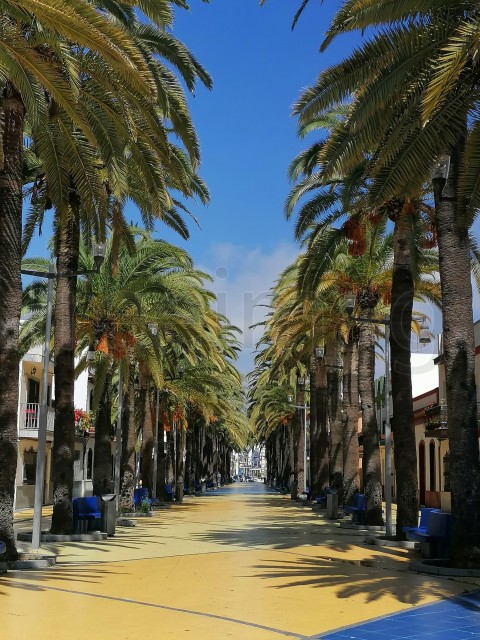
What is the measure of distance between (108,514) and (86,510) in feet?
1.80

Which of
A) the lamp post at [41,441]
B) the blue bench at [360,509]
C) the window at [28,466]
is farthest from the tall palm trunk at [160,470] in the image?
the lamp post at [41,441]

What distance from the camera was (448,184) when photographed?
14672 millimetres

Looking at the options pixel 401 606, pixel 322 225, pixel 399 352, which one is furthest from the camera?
pixel 322 225

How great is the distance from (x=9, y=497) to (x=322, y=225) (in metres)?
11.3

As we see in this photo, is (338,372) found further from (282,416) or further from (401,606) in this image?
(282,416)

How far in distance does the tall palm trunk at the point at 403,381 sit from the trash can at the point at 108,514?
686 cm

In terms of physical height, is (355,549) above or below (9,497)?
below

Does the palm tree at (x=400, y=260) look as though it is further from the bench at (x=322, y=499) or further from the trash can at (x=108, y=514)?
the bench at (x=322, y=499)

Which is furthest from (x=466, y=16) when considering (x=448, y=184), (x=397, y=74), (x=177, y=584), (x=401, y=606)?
(x=177, y=584)

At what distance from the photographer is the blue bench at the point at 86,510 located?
65.3 ft

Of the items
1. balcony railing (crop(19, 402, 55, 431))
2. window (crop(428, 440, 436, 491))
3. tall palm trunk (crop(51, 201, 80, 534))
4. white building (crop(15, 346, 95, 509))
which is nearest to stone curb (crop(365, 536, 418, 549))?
tall palm trunk (crop(51, 201, 80, 534))

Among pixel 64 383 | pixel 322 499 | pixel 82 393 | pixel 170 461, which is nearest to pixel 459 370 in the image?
pixel 64 383

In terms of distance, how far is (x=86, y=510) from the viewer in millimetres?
20359

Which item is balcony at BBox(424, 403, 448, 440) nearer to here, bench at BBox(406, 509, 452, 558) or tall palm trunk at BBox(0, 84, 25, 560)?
bench at BBox(406, 509, 452, 558)
